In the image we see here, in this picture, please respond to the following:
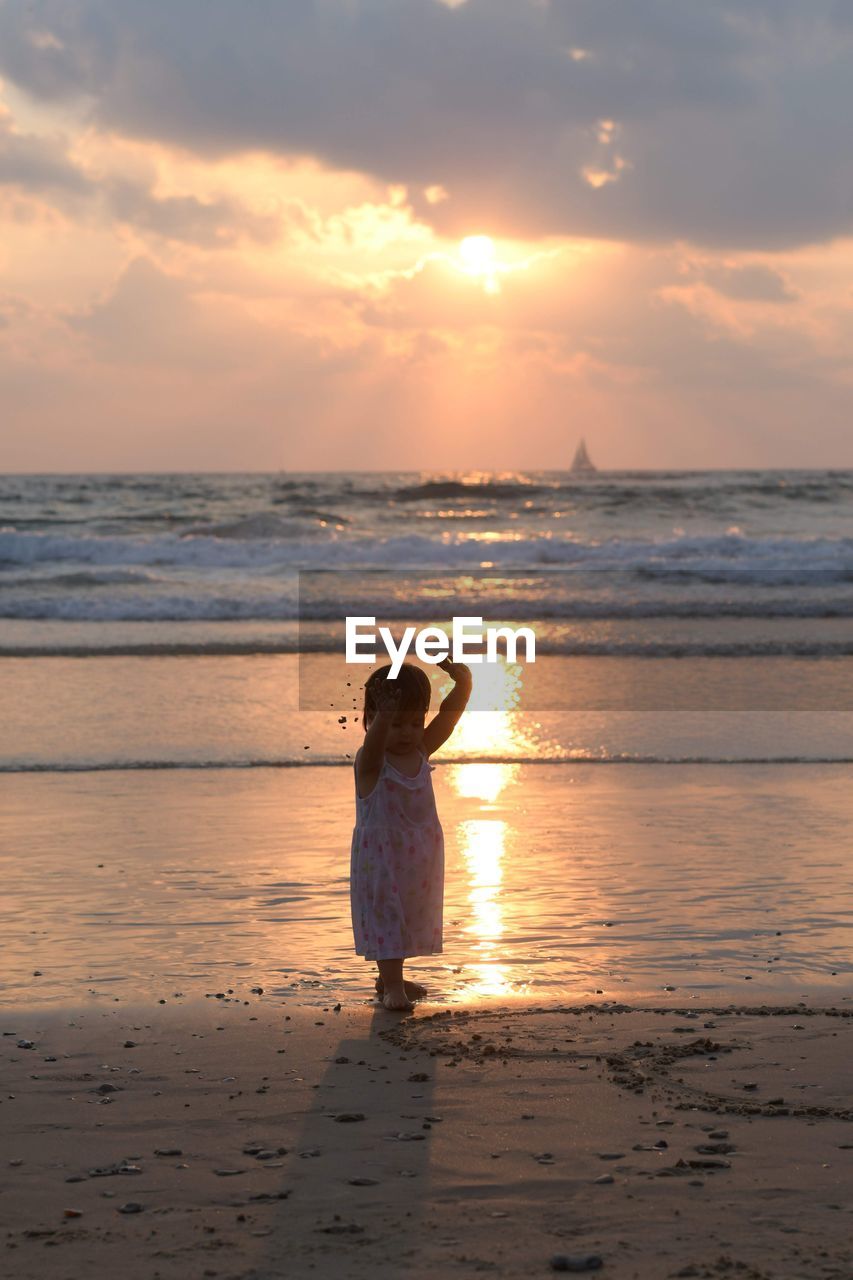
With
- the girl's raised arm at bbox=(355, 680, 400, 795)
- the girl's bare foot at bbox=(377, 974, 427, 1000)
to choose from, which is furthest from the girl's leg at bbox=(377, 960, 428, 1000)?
the girl's raised arm at bbox=(355, 680, 400, 795)

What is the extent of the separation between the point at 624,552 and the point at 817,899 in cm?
2466

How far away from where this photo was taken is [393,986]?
4590mm

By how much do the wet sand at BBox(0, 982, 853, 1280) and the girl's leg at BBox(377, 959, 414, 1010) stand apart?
0.07 metres

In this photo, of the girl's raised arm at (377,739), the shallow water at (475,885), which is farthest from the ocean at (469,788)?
the girl's raised arm at (377,739)

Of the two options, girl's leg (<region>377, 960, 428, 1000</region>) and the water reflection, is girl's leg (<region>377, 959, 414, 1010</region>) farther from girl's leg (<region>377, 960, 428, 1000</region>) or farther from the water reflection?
the water reflection

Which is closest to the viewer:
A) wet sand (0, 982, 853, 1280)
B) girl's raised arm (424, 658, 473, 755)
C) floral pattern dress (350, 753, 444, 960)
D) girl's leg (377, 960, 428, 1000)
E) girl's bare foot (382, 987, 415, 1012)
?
wet sand (0, 982, 853, 1280)

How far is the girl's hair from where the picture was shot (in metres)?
4.70

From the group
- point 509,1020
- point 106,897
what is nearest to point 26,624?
point 106,897

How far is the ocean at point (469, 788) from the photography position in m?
5.22

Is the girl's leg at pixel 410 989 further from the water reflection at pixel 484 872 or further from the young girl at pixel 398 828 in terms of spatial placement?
the water reflection at pixel 484 872

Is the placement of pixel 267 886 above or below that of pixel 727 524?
below

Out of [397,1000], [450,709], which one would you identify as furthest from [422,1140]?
[450,709]

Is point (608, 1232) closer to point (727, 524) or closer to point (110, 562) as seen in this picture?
point (110, 562)

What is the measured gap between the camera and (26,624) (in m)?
19.3
